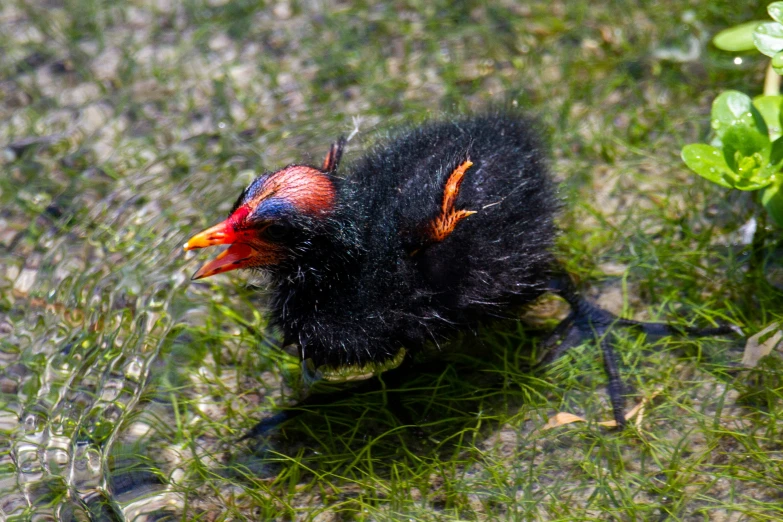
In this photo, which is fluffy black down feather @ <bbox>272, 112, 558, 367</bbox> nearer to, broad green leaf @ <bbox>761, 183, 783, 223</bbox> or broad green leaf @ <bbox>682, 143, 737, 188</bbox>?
broad green leaf @ <bbox>682, 143, 737, 188</bbox>

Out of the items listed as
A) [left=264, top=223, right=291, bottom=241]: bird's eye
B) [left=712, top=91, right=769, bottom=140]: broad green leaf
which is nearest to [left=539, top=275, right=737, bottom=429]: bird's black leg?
[left=712, top=91, right=769, bottom=140]: broad green leaf

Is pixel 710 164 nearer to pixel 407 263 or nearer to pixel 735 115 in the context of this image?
pixel 735 115

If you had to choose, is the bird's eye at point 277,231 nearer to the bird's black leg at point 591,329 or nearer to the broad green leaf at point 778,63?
the bird's black leg at point 591,329

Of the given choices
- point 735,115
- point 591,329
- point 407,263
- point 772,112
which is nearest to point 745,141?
point 735,115

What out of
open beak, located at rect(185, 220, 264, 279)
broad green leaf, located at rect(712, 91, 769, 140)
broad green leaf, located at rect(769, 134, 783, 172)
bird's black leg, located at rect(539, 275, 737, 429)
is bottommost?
bird's black leg, located at rect(539, 275, 737, 429)

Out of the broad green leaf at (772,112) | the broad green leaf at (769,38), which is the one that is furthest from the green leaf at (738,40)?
the broad green leaf at (769,38)

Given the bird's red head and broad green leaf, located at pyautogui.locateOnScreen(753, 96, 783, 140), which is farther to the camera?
broad green leaf, located at pyautogui.locateOnScreen(753, 96, 783, 140)
